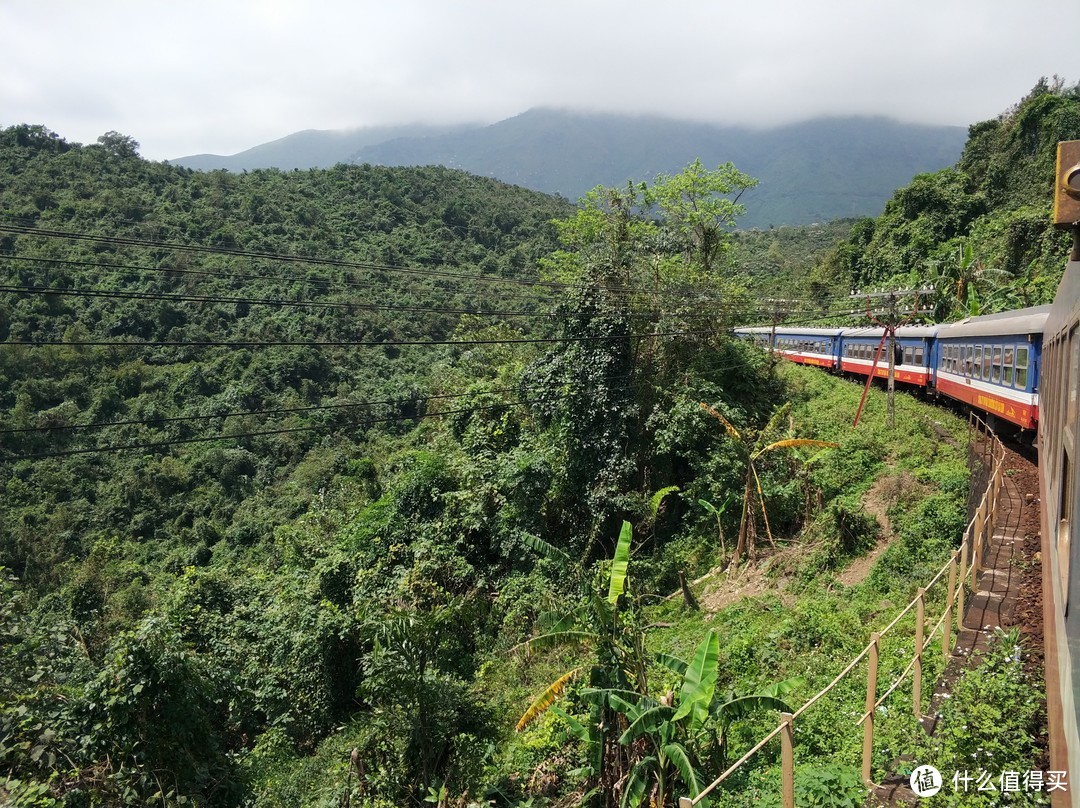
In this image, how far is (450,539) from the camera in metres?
17.5

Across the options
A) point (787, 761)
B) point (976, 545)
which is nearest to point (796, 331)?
point (976, 545)

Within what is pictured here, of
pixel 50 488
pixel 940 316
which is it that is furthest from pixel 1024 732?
pixel 50 488

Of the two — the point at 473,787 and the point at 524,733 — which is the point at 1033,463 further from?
the point at 473,787

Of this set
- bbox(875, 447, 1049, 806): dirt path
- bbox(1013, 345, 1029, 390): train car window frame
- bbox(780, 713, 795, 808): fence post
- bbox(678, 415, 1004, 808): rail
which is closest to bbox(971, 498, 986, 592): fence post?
bbox(678, 415, 1004, 808): rail

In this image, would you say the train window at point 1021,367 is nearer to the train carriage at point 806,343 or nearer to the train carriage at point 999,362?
the train carriage at point 999,362

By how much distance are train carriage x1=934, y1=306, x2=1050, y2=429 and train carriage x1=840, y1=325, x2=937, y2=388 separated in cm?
180

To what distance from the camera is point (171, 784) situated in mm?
8625

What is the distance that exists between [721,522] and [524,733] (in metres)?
7.39

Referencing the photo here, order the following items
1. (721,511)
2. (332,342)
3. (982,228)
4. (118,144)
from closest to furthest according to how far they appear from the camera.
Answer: (332,342)
(721,511)
(982,228)
(118,144)

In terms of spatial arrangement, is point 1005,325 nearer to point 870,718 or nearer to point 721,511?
point 721,511

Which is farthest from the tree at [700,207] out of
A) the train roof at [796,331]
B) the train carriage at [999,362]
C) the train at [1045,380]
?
the train carriage at [999,362]

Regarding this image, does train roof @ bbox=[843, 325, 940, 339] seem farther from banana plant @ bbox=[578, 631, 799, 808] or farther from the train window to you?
banana plant @ bbox=[578, 631, 799, 808]

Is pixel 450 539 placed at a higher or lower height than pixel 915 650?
lower

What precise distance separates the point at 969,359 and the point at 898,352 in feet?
21.9
